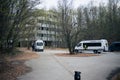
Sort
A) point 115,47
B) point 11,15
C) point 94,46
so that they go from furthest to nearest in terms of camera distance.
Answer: point 115,47, point 94,46, point 11,15

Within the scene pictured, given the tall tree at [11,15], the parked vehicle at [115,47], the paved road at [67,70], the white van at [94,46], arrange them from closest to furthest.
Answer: the paved road at [67,70] < the tall tree at [11,15] < the white van at [94,46] < the parked vehicle at [115,47]

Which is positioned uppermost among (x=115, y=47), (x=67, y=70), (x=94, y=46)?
(x=94, y=46)

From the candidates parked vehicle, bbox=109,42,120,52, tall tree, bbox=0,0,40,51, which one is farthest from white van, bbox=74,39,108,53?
tall tree, bbox=0,0,40,51

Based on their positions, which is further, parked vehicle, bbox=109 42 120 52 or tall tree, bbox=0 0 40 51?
parked vehicle, bbox=109 42 120 52

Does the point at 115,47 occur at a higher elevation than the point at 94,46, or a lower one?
lower

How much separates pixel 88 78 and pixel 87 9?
6288 cm

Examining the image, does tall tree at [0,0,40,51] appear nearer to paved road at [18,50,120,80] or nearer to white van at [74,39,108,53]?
paved road at [18,50,120,80]

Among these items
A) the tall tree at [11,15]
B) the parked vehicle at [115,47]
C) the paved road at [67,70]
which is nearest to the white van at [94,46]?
the parked vehicle at [115,47]

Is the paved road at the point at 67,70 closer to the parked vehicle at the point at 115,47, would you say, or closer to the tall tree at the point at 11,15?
the tall tree at the point at 11,15

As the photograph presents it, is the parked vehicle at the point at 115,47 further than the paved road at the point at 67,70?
Yes

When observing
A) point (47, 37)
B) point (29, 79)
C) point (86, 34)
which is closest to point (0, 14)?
point (29, 79)

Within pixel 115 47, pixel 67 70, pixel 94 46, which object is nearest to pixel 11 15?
pixel 67 70

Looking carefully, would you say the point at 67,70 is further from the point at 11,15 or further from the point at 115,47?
the point at 115,47

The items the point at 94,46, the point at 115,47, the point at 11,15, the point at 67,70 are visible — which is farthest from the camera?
the point at 115,47
